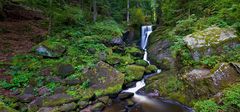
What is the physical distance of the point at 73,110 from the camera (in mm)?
9281

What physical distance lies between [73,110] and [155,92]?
4.61 meters

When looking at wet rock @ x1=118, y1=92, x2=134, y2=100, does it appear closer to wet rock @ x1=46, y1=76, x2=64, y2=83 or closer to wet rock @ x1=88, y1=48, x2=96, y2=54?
wet rock @ x1=46, y1=76, x2=64, y2=83

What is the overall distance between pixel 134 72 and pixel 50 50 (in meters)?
5.65

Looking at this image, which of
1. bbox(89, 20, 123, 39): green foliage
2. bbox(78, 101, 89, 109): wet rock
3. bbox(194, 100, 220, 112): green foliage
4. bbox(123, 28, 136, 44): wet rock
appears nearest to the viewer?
bbox(194, 100, 220, 112): green foliage

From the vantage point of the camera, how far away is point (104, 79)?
11.4m

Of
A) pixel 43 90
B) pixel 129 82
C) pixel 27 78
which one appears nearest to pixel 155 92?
pixel 129 82

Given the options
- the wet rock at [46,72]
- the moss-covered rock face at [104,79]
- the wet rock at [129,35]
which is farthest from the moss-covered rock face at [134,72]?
the wet rock at [129,35]

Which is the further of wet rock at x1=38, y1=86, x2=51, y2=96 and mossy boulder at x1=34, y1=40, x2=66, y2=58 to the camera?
mossy boulder at x1=34, y1=40, x2=66, y2=58

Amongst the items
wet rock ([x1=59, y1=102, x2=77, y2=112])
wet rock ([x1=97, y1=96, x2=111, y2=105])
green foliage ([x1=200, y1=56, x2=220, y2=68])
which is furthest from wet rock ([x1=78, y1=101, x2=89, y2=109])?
green foliage ([x1=200, y1=56, x2=220, y2=68])

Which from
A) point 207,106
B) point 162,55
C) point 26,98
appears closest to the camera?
point 207,106

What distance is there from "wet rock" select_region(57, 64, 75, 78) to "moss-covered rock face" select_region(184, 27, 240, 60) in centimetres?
645

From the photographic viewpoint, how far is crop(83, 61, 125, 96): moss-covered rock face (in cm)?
1091

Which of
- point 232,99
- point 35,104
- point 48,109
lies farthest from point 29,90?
point 232,99

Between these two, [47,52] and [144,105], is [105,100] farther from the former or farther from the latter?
[47,52]
